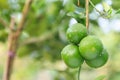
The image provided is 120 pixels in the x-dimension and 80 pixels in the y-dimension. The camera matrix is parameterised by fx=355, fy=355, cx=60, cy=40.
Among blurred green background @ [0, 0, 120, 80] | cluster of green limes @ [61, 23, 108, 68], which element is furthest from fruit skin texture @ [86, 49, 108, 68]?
blurred green background @ [0, 0, 120, 80]

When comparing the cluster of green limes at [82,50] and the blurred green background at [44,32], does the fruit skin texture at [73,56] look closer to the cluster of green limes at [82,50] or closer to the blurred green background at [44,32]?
the cluster of green limes at [82,50]

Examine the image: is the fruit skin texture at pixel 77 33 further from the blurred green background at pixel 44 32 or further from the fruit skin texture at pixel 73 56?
the blurred green background at pixel 44 32

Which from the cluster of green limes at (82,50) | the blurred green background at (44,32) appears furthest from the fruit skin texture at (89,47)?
the blurred green background at (44,32)

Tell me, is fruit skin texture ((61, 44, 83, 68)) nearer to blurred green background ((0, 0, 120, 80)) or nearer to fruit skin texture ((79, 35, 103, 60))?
fruit skin texture ((79, 35, 103, 60))

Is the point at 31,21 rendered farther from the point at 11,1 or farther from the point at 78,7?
the point at 78,7

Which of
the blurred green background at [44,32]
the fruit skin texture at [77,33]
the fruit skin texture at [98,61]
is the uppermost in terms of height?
the blurred green background at [44,32]

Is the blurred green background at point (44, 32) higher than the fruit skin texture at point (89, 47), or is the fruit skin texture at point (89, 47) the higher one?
the blurred green background at point (44, 32)

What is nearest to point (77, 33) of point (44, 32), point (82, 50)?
point (82, 50)

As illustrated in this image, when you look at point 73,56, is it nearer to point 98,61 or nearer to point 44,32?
point 98,61

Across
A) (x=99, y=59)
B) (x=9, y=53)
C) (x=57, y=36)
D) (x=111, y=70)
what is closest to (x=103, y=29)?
(x=57, y=36)

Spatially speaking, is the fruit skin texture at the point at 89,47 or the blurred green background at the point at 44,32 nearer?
the fruit skin texture at the point at 89,47
